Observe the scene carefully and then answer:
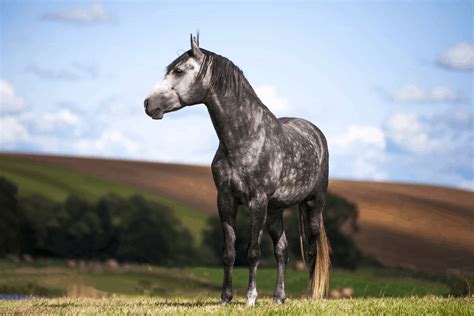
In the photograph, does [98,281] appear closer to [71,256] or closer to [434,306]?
[71,256]

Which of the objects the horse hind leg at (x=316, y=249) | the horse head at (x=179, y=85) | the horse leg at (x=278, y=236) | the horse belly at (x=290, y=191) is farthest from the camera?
the horse hind leg at (x=316, y=249)

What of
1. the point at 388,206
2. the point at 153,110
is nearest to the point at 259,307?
the point at 153,110

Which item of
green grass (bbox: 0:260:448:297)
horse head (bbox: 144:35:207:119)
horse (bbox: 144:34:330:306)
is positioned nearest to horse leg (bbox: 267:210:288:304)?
horse (bbox: 144:34:330:306)

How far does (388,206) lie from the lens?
127 feet

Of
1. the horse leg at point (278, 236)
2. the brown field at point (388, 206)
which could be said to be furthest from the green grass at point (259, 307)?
the brown field at point (388, 206)

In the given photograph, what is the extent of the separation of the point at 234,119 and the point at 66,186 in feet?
78.5

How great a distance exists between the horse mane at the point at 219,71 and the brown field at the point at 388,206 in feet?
57.9

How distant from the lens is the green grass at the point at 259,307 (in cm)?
1148

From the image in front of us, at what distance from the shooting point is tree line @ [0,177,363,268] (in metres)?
26.6

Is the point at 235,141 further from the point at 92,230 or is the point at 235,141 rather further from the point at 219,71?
the point at 92,230

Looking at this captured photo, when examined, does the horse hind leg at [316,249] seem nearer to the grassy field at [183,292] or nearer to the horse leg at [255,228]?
the grassy field at [183,292]

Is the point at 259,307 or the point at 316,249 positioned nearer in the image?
the point at 259,307

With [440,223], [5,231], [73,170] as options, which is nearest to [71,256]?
[5,231]

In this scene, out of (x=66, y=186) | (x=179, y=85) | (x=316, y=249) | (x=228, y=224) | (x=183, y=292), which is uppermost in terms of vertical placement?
(x=179, y=85)
